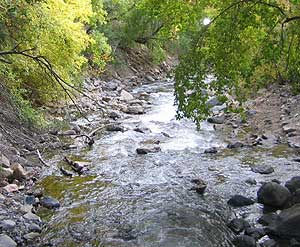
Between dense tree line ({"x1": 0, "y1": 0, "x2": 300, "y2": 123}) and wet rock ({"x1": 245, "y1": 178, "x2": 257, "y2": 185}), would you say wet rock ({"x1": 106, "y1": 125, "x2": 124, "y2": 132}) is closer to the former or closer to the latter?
dense tree line ({"x1": 0, "y1": 0, "x2": 300, "y2": 123})

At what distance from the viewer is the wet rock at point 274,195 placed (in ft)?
24.8

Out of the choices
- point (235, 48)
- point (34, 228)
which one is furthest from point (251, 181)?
point (34, 228)

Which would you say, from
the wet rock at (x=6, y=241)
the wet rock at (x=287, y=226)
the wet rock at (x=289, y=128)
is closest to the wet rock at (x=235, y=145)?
the wet rock at (x=289, y=128)

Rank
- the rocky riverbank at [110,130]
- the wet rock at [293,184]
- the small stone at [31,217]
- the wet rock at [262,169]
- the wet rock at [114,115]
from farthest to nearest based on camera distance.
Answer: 1. the wet rock at [114,115]
2. the wet rock at [262,169]
3. the wet rock at [293,184]
4. the small stone at [31,217]
5. the rocky riverbank at [110,130]

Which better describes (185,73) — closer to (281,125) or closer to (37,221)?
(37,221)

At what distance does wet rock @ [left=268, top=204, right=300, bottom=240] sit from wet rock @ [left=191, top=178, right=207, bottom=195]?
2.04 meters

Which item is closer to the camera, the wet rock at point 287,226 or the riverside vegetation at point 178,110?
the wet rock at point 287,226

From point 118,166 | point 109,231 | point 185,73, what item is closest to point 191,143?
point 118,166

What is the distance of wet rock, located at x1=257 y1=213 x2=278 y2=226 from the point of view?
22.6ft

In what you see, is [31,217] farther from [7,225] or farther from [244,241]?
[244,241]

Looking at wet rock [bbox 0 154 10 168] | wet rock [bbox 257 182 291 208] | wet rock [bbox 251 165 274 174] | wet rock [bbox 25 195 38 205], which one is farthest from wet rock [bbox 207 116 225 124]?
wet rock [bbox 25 195 38 205]

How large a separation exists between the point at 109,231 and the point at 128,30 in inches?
846

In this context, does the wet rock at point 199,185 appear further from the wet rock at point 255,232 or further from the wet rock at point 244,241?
the wet rock at point 244,241

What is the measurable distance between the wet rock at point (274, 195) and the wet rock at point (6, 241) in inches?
176
